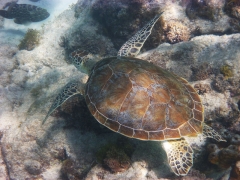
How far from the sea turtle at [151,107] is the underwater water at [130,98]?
17 millimetres

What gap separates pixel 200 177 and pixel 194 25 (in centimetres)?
408

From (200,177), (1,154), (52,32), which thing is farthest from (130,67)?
(52,32)

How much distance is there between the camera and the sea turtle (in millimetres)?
2920

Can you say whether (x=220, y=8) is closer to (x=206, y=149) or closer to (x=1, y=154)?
(x=206, y=149)

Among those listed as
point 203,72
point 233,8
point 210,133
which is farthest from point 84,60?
point 233,8

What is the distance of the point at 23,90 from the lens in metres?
5.63

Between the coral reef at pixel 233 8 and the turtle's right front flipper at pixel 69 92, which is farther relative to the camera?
the coral reef at pixel 233 8

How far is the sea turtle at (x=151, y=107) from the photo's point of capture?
2.92 meters

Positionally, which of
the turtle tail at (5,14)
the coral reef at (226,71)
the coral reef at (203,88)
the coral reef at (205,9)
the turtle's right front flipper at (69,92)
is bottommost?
the turtle tail at (5,14)

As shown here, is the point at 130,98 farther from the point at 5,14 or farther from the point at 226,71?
the point at 5,14

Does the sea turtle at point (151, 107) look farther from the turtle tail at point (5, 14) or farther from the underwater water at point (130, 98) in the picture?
the turtle tail at point (5, 14)

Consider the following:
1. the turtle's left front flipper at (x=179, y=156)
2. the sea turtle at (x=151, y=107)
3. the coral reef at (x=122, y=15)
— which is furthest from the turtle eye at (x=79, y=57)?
the turtle's left front flipper at (x=179, y=156)

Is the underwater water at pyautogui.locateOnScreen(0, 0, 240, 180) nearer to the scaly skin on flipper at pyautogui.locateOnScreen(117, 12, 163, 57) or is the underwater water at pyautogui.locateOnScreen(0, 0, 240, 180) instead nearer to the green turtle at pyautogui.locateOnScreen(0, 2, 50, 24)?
the scaly skin on flipper at pyautogui.locateOnScreen(117, 12, 163, 57)

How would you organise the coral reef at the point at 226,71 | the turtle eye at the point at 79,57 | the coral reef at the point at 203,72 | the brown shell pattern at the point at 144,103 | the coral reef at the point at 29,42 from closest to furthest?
the brown shell pattern at the point at 144,103
the coral reef at the point at 226,71
the coral reef at the point at 203,72
the turtle eye at the point at 79,57
the coral reef at the point at 29,42
